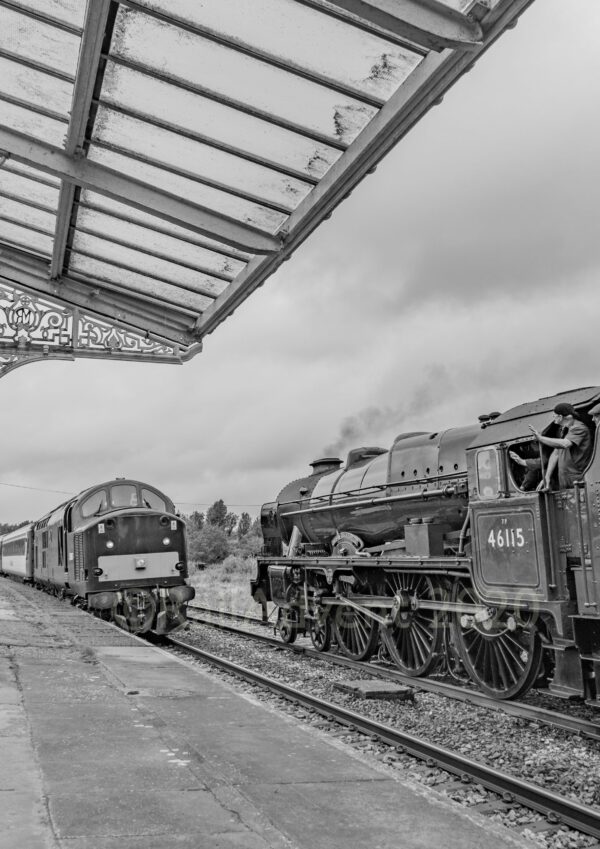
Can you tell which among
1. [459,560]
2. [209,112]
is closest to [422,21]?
[209,112]

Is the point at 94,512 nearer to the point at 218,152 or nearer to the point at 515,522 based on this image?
the point at 515,522

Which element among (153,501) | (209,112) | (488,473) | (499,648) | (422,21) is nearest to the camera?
(422,21)

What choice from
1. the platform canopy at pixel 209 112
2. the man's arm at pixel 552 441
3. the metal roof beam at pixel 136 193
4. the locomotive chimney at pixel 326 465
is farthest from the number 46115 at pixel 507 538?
the locomotive chimney at pixel 326 465

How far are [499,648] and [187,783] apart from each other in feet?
17.3

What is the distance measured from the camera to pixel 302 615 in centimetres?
1338

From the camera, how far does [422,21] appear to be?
3.55 m

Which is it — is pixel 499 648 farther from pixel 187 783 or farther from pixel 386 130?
pixel 386 130

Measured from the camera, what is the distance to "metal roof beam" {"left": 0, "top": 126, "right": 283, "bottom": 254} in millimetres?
5453

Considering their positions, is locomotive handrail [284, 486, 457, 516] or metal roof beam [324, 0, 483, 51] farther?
locomotive handrail [284, 486, 457, 516]

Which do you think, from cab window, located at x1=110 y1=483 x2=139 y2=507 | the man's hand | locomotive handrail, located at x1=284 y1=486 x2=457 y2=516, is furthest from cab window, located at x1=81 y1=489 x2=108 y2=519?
the man's hand

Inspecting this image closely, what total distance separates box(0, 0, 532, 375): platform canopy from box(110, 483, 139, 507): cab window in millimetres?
8666

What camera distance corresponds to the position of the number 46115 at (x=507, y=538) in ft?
25.3

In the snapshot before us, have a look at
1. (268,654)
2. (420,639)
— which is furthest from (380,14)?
(268,654)

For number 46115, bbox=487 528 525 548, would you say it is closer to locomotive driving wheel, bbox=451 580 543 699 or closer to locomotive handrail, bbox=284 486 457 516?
locomotive driving wheel, bbox=451 580 543 699
